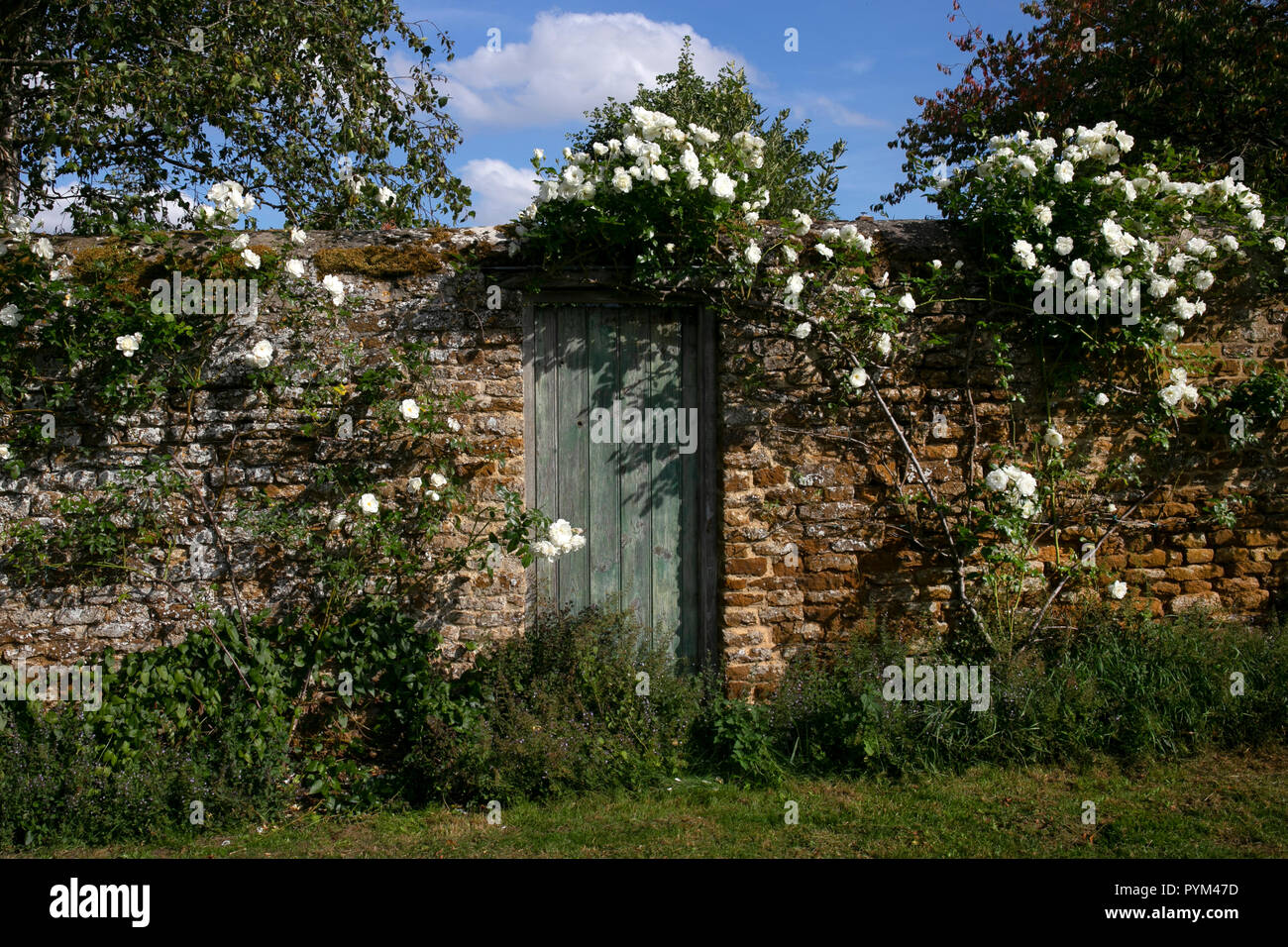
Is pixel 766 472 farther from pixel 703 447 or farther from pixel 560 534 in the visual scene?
pixel 560 534

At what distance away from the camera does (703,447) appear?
478 cm

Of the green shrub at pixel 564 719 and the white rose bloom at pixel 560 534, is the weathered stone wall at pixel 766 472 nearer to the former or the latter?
the green shrub at pixel 564 719

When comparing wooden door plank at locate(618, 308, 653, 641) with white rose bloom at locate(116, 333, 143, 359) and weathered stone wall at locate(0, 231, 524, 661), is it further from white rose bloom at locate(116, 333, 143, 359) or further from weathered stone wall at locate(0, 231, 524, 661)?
white rose bloom at locate(116, 333, 143, 359)

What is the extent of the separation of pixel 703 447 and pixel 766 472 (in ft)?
1.24

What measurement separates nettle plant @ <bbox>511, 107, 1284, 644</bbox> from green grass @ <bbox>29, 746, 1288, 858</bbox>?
1.04m

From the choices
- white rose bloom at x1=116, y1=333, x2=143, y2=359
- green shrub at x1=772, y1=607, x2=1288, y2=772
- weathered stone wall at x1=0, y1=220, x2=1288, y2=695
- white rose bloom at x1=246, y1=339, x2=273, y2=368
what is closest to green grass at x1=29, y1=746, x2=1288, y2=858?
green shrub at x1=772, y1=607, x2=1288, y2=772

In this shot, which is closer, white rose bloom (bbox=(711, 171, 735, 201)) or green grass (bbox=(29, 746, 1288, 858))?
green grass (bbox=(29, 746, 1288, 858))

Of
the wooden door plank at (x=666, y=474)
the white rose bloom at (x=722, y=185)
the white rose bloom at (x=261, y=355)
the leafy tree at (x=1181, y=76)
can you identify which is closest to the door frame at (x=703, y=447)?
the wooden door plank at (x=666, y=474)

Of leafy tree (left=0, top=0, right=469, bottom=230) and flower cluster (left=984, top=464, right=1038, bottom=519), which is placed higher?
leafy tree (left=0, top=0, right=469, bottom=230)

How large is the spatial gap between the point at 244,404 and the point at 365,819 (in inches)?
87.0

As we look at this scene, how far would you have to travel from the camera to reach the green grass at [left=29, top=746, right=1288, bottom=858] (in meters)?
3.54

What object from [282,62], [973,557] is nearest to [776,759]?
[973,557]

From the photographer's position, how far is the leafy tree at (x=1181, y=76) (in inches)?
331

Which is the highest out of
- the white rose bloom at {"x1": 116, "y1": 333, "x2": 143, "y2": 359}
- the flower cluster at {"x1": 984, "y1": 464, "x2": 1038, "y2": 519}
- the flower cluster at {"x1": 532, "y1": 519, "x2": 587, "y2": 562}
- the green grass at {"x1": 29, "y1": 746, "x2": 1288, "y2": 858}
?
the white rose bloom at {"x1": 116, "y1": 333, "x2": 143, "y2": 359}
